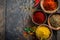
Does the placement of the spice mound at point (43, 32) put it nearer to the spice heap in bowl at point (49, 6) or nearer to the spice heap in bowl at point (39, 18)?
the spice heap in bowl at point (39, 18)

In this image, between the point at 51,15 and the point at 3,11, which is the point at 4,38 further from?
the point at 51,15

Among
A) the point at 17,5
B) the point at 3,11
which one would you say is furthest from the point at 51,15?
the point at 3,11

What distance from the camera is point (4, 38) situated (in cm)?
169

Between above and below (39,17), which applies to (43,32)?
below

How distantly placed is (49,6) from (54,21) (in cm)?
15

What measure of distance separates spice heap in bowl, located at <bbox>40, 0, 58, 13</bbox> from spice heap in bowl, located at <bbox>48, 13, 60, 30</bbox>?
61mm

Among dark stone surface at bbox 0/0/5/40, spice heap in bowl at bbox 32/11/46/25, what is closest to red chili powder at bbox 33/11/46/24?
spice heap in bowl at bbox 32/11/46/25

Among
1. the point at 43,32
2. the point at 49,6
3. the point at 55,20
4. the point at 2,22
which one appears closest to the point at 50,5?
the point at 49,6

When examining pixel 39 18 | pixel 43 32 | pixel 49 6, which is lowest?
pixel 43 32

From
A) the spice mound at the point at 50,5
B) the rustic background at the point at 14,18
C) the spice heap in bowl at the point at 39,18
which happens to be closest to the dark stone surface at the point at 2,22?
the rustic background at the point at 14,18

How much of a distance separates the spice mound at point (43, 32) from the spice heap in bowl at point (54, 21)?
0.21 feet

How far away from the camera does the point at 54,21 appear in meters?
1.53

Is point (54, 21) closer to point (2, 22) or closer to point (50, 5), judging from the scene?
point (50, 5)

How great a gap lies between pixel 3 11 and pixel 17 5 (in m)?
0.16
